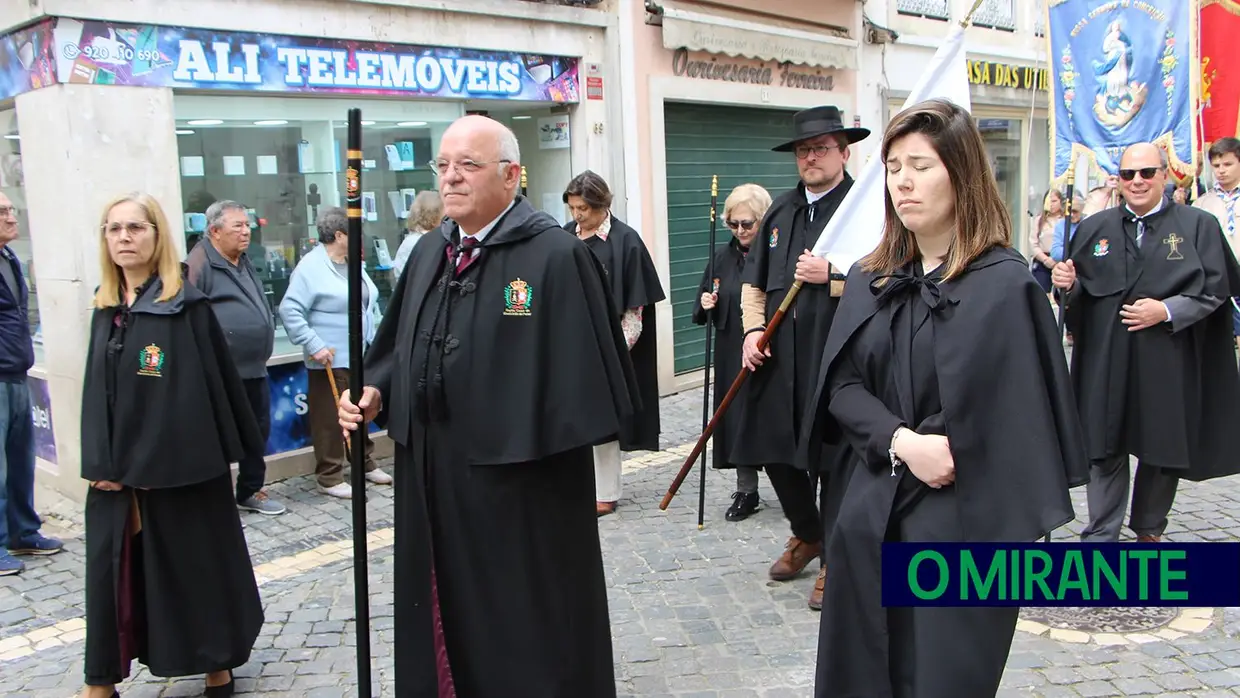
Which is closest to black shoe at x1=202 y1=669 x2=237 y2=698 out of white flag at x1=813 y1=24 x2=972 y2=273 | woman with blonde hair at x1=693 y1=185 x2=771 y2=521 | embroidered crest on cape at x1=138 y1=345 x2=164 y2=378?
embroidered crest on cape at x1=138 y1=345 x2=164 y2=378

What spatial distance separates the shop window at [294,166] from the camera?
23.9 feet

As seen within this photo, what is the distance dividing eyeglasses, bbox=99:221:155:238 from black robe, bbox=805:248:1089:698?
280cm

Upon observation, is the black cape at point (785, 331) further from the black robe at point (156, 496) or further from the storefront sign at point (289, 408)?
the storefront sign at point (289, 408)

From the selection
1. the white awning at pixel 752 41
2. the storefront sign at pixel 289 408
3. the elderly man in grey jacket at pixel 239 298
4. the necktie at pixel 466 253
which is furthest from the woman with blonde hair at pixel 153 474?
the white awning at pixel 752 41

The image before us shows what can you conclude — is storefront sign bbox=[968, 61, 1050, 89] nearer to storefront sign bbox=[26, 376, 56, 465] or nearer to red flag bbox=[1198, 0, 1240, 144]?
red flag bbox=[1198, 0, 1240, 144]

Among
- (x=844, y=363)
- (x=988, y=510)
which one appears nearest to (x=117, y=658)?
(x=844, y=363)

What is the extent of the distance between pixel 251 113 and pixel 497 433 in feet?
16.8

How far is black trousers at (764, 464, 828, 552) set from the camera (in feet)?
17.5

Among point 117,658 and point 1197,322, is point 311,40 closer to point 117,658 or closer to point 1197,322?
point 117,658

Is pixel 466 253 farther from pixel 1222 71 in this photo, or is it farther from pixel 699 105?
pixel 699 105

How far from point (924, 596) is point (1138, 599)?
137 centimetres

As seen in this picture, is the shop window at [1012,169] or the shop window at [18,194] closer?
the shop window at [18,194]

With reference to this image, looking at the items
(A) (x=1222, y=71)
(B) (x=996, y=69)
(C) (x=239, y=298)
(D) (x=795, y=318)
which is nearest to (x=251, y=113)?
(C) (x=239, y=298)

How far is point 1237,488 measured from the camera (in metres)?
7.04
